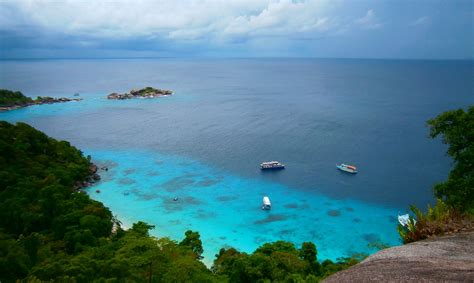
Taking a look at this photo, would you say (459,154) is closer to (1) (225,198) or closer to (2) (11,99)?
(1) (225,198)

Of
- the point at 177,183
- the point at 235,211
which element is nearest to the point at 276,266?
the point at 235,211

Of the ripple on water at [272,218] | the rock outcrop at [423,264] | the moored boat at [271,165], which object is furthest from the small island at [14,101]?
the rock outcrop at [423,264]

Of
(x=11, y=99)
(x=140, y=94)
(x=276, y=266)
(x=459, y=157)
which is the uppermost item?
(x=11, y=99)

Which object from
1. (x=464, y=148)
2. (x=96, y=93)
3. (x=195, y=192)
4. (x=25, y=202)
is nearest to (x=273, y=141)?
(x=195, y=192)

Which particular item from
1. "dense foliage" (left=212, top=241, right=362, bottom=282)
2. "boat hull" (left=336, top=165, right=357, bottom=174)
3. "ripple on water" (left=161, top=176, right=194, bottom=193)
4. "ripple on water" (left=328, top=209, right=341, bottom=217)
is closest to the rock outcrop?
"dense foliage" (left=212, top=241, right=362, bottom=282)

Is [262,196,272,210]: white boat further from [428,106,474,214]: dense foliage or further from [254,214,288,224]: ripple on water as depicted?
[428,106,474,214]: dense foliage

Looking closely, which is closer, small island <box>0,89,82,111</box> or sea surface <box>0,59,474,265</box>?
sea surface <box>0,59,474,265</box>

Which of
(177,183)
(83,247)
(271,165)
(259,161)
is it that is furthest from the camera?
(259,161)
